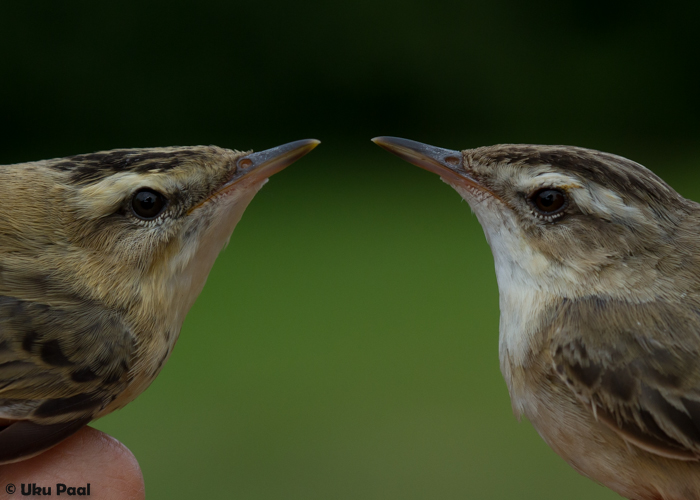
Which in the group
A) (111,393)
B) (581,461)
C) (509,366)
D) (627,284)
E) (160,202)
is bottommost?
(581,461)

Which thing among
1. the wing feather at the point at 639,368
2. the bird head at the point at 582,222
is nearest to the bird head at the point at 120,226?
the bird head at the point at 582,222

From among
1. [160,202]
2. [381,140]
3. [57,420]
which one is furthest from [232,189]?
[57,420]

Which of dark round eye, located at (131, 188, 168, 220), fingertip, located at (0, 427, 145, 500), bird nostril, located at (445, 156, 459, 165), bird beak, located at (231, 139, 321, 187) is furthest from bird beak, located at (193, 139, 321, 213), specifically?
fingertip, located at (0, 427, 145, 500)

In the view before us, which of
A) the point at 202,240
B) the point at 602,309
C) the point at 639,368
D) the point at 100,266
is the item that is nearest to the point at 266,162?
the point at 202,240

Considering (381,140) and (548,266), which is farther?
(381,140)

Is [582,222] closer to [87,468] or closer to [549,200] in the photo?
[549,200]

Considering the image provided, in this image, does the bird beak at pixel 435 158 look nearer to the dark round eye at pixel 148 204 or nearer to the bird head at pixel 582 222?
the bird head at pixel 582 222

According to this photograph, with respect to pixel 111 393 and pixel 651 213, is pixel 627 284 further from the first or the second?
pixel 111 393
